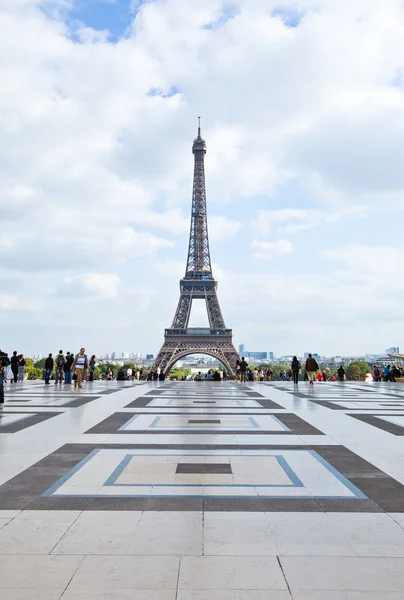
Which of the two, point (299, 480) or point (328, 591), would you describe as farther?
point (299, 480)

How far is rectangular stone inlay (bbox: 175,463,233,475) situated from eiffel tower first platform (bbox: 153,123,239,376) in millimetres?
62317

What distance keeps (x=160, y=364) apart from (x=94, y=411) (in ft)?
196

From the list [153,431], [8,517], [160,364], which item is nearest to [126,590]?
[8,517]

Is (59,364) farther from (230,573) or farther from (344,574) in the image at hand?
(344,574)

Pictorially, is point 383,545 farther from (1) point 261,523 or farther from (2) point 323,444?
(2) point 323,444

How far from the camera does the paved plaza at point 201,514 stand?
3.13 metres

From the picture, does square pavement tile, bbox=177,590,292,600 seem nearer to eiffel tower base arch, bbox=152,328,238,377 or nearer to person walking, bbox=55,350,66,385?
person walking, bbox=55,350,66,385

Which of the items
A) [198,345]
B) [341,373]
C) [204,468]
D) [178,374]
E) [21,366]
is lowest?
[204,468]

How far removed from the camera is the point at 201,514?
4.41 metres

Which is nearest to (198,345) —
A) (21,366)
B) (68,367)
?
(21,366)

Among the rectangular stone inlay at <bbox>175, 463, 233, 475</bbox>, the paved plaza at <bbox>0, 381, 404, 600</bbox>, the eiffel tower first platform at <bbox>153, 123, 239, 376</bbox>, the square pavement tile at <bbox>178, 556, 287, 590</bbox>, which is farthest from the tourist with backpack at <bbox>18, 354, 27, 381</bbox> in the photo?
the eiffel tower first platform at <bbox>153, 123, 239, 376</bbox>

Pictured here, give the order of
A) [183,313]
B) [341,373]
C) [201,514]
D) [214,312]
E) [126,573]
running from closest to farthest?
[126,573] < [201,514] < [341,373] < [214,312] < [183,313]

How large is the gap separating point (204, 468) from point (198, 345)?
68.3 metres

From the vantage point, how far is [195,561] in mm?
3428
